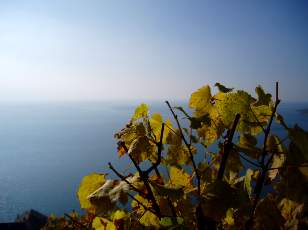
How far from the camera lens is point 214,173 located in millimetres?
1709

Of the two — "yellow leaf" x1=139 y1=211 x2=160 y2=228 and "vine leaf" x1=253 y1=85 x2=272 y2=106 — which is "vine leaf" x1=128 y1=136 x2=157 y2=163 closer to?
"yellow leaf" x1=139 y1=211 x2=160 y2=228

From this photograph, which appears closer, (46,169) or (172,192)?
(172,192)

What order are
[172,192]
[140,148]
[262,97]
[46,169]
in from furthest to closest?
[46,169], [262,97], [140,148], [172,192]

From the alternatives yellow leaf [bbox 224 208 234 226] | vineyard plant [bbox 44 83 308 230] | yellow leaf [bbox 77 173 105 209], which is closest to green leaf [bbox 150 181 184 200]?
vineyard plant [bbox 44 83 308 230]

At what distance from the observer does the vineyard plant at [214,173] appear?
109 centimetres

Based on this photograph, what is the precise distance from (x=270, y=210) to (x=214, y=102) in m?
0.65

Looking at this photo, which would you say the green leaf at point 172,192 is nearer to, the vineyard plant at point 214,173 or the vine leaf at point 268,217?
the vineyard plant at point 214,173

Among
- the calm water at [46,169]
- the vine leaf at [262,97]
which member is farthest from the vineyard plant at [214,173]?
the calm water at [46,169]

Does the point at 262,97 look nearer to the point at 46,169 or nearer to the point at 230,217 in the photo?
the point at 230,217

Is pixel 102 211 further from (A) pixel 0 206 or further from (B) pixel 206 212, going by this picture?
(A) pixel 0 206

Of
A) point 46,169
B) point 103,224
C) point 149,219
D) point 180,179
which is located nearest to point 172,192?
point 149,219

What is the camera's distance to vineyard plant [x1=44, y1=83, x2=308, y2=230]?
1.09 meters

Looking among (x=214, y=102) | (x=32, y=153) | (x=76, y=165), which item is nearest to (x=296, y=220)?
(x=214, y=102)

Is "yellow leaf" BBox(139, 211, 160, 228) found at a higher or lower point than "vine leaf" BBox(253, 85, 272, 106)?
lower
